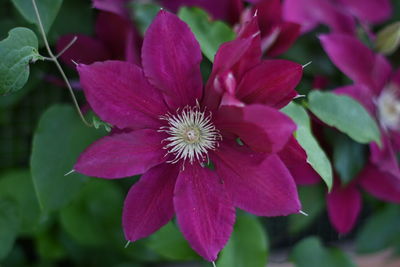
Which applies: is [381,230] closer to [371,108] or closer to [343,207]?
[343,207]

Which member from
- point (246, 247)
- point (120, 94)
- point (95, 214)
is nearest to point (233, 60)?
Result: point (120, 94)

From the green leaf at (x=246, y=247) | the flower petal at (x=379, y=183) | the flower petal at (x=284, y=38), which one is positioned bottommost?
the green leaf at (x=246, y=247)

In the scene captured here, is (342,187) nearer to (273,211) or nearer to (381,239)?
(381,239)

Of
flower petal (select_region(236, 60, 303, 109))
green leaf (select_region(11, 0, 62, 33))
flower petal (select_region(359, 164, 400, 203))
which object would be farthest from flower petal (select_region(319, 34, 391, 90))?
green leaf (select_region(11, 0, 62, 33))

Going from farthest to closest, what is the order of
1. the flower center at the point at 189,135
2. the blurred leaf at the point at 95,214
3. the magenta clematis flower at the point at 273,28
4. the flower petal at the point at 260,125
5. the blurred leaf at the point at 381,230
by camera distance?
the blurred leaf at the point at 381,230, the blurred leaf at the point at 95,214, the magenta clematis flower at the point at 273,28, the flower center at the point at 189,135, the flower petal at the point at 260,125

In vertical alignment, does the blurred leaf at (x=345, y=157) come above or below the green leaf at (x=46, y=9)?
below

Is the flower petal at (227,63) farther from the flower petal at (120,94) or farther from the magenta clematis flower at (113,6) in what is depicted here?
the magenta clematis flower at (113,6)

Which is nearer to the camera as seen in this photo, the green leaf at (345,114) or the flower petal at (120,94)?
the flower petal at (120,94)

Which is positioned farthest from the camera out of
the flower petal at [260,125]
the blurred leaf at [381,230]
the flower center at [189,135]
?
the blurred leaf at [381,230]

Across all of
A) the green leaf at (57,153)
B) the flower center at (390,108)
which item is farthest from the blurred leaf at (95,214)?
the flower center at (390,108)
